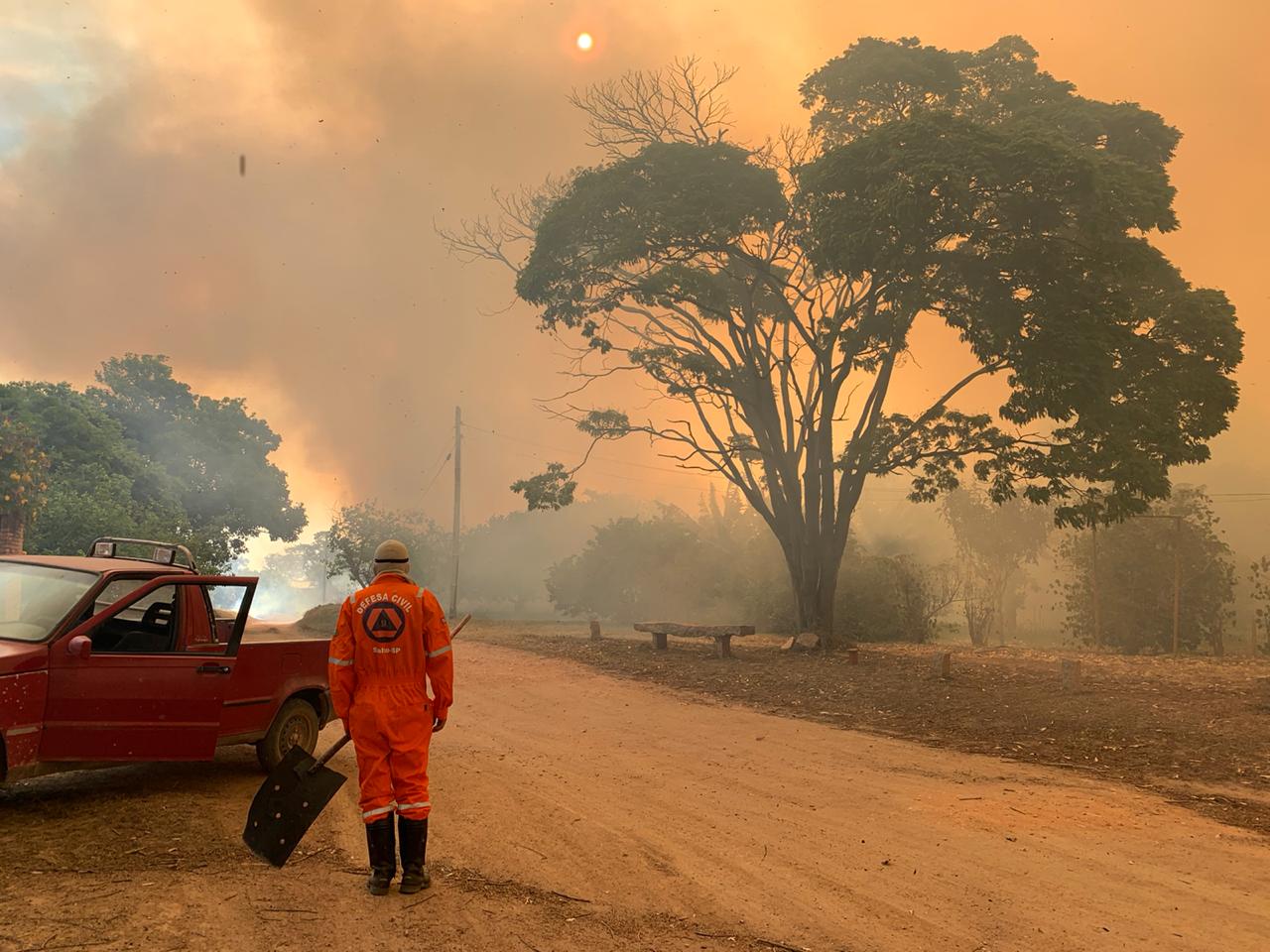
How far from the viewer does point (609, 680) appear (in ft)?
56.9

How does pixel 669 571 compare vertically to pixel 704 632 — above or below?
above

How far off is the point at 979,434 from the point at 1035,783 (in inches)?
599

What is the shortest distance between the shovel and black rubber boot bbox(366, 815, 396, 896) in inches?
22.3

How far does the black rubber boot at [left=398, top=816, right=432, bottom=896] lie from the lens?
5266 millimetres

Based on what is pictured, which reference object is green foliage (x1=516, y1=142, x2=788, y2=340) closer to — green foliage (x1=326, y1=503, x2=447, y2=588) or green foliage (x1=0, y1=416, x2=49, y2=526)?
green foliage (x1=0, y1=416, x2=49, y2=526)

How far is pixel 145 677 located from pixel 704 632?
50.3 ft

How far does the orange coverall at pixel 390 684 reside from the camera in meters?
5.30

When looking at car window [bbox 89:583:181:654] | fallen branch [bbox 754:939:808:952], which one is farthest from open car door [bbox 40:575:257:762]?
fallen branch [bbox 754:939:808:952]

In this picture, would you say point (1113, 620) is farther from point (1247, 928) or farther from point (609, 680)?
point (1247, 928)

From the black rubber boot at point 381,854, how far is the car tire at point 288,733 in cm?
254

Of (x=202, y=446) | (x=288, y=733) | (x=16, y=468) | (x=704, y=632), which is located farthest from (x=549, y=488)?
(x=202, y=446)

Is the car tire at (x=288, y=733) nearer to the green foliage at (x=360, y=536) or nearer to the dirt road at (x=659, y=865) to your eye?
the dirt road at (x=659, y=865)

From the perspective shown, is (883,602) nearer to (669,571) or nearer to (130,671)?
(669,571)

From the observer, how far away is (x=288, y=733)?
26.2 feet
